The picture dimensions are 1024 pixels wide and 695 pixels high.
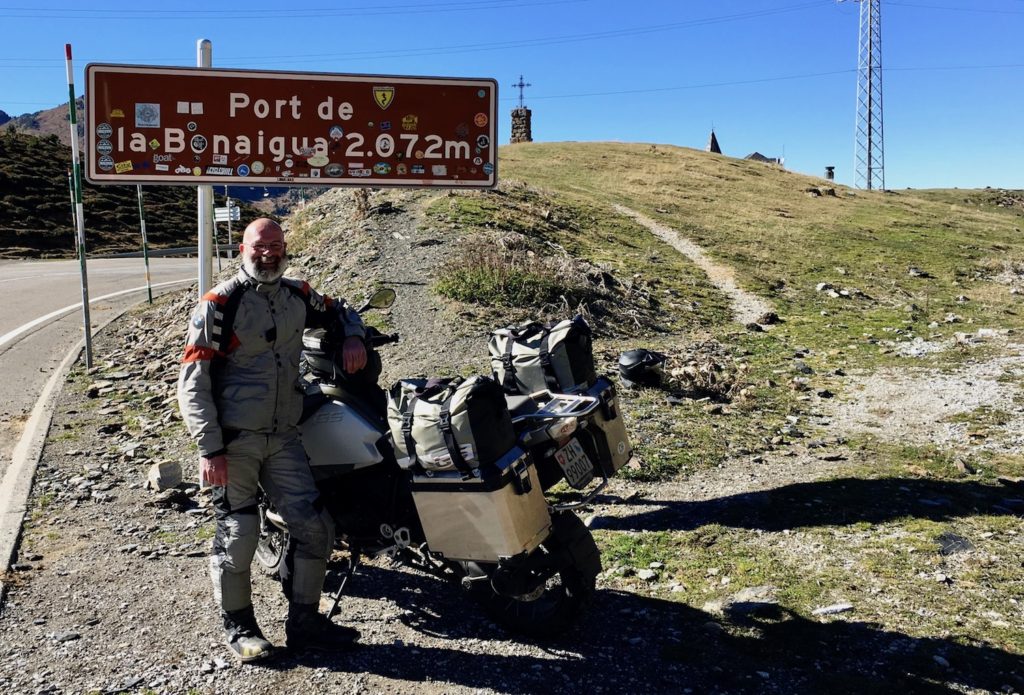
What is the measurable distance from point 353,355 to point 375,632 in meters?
1.50

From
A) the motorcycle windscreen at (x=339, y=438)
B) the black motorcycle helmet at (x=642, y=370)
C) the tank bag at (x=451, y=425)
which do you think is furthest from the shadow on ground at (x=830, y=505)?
the black motorcycle helmet at (x=642, y=370)

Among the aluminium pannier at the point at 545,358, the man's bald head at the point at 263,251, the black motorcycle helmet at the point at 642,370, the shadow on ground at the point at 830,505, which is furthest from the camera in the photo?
the black motorcycle helmet at the point at 642,370

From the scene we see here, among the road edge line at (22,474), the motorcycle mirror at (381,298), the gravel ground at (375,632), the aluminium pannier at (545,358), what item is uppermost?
the motorcycle mirror at (381,298)

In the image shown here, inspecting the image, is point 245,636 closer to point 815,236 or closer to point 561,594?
point 561,594

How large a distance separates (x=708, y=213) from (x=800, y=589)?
26.7m

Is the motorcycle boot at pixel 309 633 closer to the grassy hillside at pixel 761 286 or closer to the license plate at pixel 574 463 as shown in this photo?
the license plate at pixel 574 463

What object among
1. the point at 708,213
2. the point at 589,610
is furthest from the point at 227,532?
the point at 708,213

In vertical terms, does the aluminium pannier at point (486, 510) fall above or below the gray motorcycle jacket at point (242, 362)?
below

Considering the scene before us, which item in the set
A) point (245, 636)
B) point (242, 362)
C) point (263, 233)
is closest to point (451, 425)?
point (242, 362)

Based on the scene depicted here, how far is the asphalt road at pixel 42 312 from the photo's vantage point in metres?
9.47

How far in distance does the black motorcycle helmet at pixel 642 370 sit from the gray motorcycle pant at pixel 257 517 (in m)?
5.13

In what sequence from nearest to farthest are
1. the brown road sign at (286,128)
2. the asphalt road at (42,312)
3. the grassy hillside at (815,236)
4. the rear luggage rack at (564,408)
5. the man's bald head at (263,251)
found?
the man's bald head at (263,251), the rear luggage rack at (564,408), the brown road sign at (286,128), the asphalt road at (42,312), the grassy hillside at (815,236)

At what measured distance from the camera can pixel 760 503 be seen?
19.9ft

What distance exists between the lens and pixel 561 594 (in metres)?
4.37
